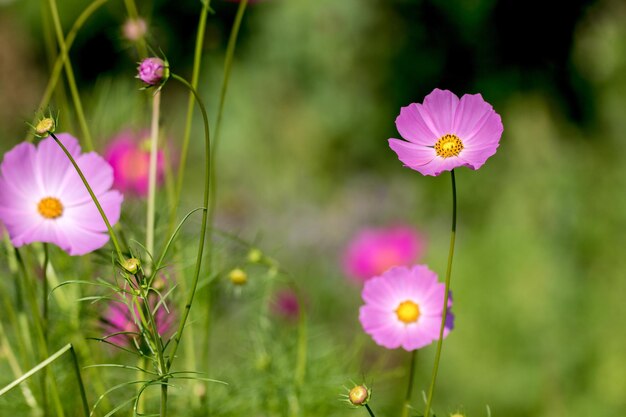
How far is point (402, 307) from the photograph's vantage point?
1.66 feet

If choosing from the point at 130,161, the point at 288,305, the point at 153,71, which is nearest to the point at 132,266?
the point at 153,71

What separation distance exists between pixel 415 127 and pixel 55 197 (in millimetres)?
231

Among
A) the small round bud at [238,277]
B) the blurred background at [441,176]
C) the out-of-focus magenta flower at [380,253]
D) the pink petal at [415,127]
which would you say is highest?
the blurred background at [441,176]

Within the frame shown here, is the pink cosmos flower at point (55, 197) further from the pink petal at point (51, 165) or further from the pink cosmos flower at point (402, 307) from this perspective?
the pink cosmos flower at point (402, 307)

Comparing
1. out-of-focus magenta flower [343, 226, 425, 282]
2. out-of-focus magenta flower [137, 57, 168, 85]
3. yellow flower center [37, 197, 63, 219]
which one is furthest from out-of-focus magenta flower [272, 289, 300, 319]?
out-of-focus magenta flower [137, 57, 168, 85]

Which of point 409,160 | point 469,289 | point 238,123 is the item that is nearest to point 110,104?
point 409,160

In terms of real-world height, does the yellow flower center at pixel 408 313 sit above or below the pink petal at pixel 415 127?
below

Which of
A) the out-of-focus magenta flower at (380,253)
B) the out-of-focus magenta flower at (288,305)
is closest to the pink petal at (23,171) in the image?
the out-of-focus magenta flower at (288,305)

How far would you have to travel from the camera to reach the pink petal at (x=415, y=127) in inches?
16.8

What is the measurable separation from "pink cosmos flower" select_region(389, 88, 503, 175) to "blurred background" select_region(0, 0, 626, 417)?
1.47 ft

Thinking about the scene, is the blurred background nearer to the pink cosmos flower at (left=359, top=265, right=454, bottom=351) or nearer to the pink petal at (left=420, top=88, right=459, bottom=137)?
the pink cosmos flower at (left=359, top=265, right=454, bottom=351)

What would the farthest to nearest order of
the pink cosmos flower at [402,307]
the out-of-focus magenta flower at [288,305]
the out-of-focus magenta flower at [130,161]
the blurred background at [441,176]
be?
1. the blurred background at [441,176]
2. the out-of-focus magenta flower at [288,305]
3. the out-of-focus magenta flower at [130,161]
4. the pink cosmos flower at [402,307]

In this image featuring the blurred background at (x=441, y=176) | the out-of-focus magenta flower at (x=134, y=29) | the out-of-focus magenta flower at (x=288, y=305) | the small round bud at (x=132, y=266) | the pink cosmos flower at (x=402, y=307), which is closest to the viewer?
the small round bud at (x=132, y=266)

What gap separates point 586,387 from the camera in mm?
1420
